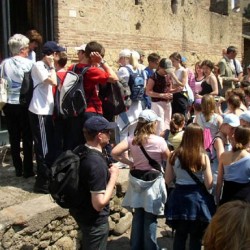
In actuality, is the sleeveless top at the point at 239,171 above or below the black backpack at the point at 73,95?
below

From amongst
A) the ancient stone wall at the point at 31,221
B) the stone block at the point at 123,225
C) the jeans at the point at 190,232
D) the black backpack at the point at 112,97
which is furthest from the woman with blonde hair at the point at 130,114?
the jeans at the point at 190,232

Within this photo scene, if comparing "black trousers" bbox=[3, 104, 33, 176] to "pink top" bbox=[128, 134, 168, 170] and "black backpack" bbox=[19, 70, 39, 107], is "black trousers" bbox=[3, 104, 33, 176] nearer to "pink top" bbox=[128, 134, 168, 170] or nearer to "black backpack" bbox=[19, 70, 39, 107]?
"black backpack" bbox=[19, 70, 39, 107]

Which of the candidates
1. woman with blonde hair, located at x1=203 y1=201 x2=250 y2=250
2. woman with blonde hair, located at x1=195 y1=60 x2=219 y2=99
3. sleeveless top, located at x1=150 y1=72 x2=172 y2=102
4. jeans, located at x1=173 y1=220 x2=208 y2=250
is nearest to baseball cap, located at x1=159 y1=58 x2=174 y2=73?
sleeveless top, located at x1=150 y1=72 x2=172 y2=102

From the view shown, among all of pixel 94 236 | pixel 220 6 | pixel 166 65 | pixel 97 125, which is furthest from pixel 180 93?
pixel 220 6

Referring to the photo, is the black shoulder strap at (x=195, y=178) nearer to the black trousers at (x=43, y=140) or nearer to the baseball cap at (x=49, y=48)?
the black trousers at (x=43, y=140)

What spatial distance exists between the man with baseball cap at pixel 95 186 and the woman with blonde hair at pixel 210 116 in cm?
208

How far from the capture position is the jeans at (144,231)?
14.7 ft

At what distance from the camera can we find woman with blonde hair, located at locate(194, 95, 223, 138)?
5285mm

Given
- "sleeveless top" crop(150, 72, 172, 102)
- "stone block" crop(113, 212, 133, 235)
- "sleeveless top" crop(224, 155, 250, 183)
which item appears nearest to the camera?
"sleeveless top" crop(224, 155, 250, 183)

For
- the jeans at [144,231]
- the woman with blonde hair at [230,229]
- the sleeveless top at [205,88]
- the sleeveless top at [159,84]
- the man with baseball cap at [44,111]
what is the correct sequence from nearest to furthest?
the woman with blonde hair at [230,229], the jeans at [144,231], the man with baseball cap at [44,111], the sleeveless top at [159,84], the sleeveless top at [205,88]

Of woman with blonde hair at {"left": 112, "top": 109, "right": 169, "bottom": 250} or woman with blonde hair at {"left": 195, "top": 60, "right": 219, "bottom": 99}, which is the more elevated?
woman with blonde hair at {"left": 195, "top": 60, "right": 219, "bottom": 99}

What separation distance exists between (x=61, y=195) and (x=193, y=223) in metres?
1.43

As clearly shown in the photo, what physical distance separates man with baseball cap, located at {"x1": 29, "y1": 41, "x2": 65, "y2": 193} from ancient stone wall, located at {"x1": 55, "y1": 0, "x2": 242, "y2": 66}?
339cm

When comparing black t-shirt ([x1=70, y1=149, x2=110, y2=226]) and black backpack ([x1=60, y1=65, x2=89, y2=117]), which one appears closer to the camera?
black t-shirt ([x1=70, y1=149, x2=110, y2=226])
